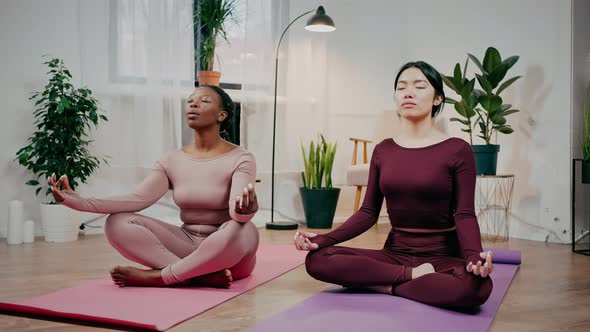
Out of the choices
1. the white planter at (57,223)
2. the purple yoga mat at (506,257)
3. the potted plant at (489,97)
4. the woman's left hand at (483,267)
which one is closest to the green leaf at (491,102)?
the potted plant at (489,97)

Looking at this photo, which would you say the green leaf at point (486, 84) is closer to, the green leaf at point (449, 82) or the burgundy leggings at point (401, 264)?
the green leaf at point (449, 82)

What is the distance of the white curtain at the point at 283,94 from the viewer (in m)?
5.04

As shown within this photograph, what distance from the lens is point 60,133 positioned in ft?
13.1

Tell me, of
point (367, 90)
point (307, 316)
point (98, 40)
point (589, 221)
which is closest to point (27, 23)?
point (98, 40)

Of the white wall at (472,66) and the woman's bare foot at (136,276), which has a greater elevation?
the white wall at (472,66)

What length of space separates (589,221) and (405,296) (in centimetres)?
255

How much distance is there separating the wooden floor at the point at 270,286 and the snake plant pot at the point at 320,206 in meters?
0.77

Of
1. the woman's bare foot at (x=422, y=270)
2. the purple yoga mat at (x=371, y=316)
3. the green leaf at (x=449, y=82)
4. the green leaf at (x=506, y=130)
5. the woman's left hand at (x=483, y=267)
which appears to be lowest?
the purple yoga mat at (x=371, y=316)

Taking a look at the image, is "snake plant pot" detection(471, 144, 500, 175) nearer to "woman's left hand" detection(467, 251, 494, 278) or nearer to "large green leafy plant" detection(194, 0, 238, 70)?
"large green leafy plant" detection(194, 0, 238, 70)

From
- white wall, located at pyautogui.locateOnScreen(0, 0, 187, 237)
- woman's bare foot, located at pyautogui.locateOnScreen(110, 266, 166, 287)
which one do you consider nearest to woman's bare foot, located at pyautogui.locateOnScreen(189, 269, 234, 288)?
woman's bare foot, located at pyautogui.locateOnScreen(110, 266, 166, 287)

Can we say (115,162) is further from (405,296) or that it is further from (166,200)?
(405,296)

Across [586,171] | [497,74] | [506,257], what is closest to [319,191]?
[497,74]

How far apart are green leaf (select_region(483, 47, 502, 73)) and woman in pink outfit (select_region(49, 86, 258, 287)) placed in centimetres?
224

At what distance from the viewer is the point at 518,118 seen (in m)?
4.46
